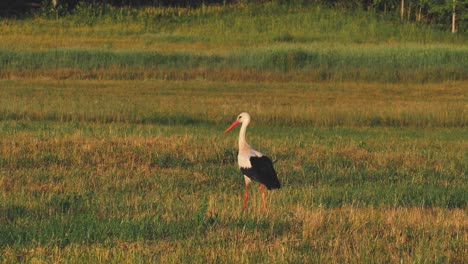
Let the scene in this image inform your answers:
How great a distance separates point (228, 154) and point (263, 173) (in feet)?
18.3

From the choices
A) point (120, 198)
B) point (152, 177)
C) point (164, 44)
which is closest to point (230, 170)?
point (152, 177)

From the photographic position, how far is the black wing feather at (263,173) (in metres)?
11.1

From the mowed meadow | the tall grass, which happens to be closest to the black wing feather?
the mowed meadow

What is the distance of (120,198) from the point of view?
1206 cm

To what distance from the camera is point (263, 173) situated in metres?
11.2

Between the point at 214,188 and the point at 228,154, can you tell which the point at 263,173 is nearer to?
the point at 214,188

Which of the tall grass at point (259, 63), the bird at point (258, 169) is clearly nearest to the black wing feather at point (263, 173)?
the bird at point (258, 169)

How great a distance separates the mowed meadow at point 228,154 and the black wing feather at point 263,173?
30cm

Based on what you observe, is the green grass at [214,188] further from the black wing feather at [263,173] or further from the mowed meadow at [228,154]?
the black wing feather at [263,173]

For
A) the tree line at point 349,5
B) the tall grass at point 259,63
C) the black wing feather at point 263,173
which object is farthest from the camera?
the tree line at point 349,5

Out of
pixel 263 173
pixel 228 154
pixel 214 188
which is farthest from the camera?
pixel 228 154

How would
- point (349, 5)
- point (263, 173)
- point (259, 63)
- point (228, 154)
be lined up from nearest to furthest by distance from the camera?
point (263, 173)
point (228, 154)
point (259, 63)
point (349, 5)

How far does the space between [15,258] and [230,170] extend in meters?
7.26

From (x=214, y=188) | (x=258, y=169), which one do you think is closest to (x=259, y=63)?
(x=214, y=188)
